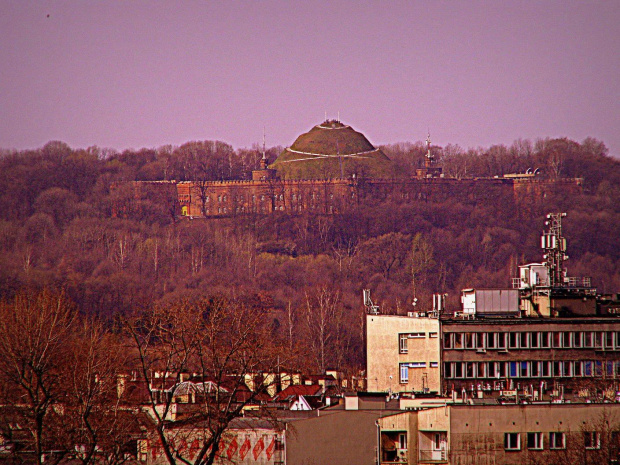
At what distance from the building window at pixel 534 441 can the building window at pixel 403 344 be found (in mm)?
24822

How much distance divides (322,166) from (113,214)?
25.1 meters

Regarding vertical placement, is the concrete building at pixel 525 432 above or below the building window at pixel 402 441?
above

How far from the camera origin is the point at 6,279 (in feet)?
413

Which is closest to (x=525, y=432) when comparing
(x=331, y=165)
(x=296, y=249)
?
(x=296, y=249)

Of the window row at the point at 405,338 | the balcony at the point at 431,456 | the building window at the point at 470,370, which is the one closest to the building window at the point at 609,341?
the building window at the point at 470,370

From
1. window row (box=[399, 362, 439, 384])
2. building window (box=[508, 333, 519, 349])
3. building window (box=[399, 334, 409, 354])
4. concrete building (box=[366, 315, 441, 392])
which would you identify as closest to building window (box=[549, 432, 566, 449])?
concrete building (box=[366, 315, 441, 392])

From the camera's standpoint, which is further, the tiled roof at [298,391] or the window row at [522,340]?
the window row at [522,340]

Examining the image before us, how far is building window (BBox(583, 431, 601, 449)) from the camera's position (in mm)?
38750

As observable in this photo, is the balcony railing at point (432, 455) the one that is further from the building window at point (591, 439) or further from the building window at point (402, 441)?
the building window at point (591, 439)

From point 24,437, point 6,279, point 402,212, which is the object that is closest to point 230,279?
point 6,279

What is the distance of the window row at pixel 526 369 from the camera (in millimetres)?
61188

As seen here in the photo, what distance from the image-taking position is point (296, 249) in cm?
17438

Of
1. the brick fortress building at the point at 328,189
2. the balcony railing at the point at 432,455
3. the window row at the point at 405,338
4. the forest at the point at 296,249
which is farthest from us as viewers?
the brick fortress building at the point at 328,189

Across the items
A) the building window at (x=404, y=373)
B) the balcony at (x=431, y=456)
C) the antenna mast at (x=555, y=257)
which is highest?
the antenna mast at (x=555, y=257)
